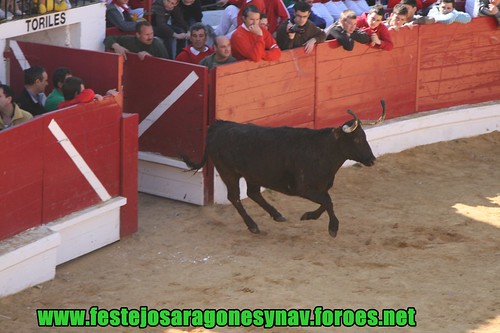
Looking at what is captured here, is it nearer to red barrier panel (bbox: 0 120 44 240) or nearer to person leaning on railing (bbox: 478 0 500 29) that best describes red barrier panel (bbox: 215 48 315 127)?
red barrier panel (bbox: 0 120 44 240)

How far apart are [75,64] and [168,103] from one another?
1.07 meters

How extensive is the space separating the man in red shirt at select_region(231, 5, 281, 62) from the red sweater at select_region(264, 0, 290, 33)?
3.82 ft

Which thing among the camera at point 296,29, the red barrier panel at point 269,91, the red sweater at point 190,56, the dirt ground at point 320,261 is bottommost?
the dirt ground at point 320,261

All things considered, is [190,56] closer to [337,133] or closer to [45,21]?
[45,21]

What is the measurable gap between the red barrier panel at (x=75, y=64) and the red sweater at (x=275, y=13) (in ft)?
9.05

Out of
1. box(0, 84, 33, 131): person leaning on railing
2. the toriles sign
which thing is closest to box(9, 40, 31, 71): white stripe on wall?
the toriles sign

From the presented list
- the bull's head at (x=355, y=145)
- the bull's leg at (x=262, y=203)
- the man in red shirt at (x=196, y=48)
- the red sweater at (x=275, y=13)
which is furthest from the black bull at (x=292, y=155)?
the red sweater at (x=275, y=13)

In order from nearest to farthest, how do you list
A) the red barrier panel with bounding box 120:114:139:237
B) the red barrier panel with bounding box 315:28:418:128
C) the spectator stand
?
the spectator stand, the red barrier panel with bounding box 120:114:139:237, the red barrier panel with bounding box 315:28:418:128

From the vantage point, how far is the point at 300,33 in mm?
11250

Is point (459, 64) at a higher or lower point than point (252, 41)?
lower

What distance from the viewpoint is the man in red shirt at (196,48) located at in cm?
1066

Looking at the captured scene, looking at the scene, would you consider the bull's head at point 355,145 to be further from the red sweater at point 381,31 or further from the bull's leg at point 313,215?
the red sweater at point 381,31

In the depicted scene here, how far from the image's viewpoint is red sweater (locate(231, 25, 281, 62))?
10.6 m

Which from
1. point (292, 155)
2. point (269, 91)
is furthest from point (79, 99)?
point (269, 91)
